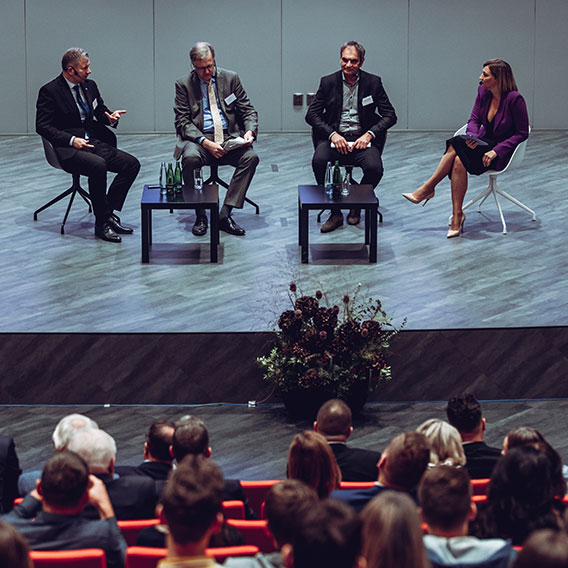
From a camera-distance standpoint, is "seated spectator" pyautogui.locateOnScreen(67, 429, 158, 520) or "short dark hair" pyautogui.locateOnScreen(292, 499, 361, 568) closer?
"short dark hair" pyautogui.locateOnScreen(292, 499, 361, 568)

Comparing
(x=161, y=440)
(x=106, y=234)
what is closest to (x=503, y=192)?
(x=106, y=234)

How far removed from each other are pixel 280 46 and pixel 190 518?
8.65m

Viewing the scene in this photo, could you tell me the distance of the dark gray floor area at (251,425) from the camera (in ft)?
15.6

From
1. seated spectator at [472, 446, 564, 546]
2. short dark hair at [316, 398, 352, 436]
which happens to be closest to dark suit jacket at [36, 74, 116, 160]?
short dark hair at [316, 398, 352, 436]

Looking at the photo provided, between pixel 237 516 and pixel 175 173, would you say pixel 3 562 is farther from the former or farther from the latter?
pixel 175 173

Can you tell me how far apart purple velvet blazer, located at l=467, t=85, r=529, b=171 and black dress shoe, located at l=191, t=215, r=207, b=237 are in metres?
1.90

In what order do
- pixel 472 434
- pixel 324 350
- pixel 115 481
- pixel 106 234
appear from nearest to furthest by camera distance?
1. pixel 115 481
2. pixel 472 434
3. pixel 324 350
4. pixel 106 234

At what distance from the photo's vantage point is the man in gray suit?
7.07 metres

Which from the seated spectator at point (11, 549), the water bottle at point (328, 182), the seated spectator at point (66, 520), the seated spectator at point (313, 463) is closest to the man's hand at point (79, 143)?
the water bottle at point (328, 182)

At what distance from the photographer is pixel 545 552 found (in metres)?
1.94

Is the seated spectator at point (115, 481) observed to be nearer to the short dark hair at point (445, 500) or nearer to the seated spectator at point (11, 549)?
the short dark hair at point (445, 500)

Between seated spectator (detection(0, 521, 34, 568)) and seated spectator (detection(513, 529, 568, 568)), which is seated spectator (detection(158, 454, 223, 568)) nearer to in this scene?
seated spectator (detection(0, 521, 34, 568))

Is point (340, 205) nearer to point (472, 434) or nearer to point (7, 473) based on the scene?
point (472, 434)

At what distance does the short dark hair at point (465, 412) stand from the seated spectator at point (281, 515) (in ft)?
4.59
